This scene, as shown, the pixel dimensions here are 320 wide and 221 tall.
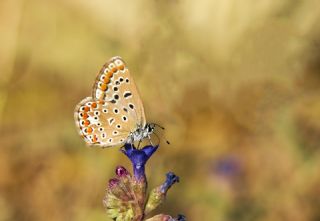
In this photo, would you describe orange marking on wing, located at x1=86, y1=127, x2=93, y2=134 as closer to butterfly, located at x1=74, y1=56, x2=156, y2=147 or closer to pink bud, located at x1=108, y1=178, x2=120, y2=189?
butterfly, located at x1=74, y1=56, x2=156, y2=147

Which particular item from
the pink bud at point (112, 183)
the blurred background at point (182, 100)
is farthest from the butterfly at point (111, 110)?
the blurred background at point (182, 100)

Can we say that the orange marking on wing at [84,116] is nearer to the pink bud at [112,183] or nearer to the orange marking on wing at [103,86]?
the orange marking on wing at [103,86]

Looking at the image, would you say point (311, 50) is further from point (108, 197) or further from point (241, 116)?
point (108, 197)

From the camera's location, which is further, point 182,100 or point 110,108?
point 182,100

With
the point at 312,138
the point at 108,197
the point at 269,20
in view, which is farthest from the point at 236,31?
the point at 108,197

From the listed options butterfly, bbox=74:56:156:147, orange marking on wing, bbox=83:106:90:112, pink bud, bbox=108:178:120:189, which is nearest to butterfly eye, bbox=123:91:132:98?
butterfly, bbox=74:56:156:147

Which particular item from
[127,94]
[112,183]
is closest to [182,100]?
[127,94]

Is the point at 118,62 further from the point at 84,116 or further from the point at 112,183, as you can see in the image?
the point at 112,183
